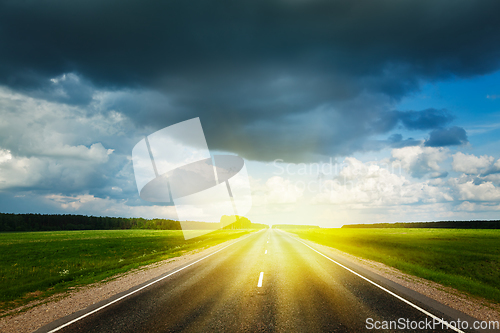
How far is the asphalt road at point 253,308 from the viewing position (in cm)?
566

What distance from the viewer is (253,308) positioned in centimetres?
682

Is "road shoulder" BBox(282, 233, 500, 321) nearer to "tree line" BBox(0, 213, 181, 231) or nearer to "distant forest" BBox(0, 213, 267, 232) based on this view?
"distant forest" BBox(0, 213, 267, 232)

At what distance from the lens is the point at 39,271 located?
16.0 meters

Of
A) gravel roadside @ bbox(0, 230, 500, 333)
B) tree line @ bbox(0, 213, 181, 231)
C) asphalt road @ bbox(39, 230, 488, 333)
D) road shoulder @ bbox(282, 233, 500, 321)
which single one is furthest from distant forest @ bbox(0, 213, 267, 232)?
asphalt road @ bbox(39, 230, 488, 333)

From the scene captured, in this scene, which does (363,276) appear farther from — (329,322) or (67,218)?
(67,218)

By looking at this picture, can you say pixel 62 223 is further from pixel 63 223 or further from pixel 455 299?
pixel 455 299

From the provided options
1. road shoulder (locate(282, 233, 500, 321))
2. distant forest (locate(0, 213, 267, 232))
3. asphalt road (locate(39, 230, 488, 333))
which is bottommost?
distant forest (locate(0, 213, 267, 232))

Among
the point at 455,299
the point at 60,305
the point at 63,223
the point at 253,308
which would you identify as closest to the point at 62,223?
the point at 63,223

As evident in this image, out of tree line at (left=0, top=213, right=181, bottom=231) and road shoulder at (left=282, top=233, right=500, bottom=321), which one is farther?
tree line at (left=0, top=213, right=181, bottom=231)

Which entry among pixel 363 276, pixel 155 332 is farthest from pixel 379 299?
pixel 155 332

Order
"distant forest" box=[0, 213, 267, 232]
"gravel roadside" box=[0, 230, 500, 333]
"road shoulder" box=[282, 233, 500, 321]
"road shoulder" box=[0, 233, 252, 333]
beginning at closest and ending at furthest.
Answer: "road shoulder" box=[0, 233, 252, 333]
"gravel roadside" box=[0, 230, 500, 333]
"road shoulder" box=[282, 233, 500, 321]
"distant forest" box=[0, 213, 267, 232]

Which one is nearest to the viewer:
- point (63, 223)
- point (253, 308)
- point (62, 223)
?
point (253, 308)

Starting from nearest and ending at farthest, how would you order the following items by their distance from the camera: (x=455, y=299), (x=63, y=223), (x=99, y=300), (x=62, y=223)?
(x=99, y=300) < (x=455, y=299) < (x=62, y=223) < (x=63, y=223)

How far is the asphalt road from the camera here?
5664mm
